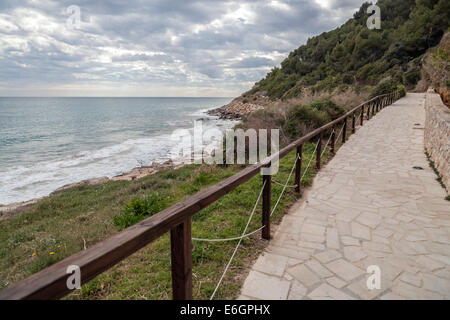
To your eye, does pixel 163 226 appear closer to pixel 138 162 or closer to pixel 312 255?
pixel 312 255

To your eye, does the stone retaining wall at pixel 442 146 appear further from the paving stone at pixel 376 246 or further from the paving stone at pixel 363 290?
the paving stone at pixel 363 290

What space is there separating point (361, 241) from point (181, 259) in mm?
2440

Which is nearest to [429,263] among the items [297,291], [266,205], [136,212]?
[297,291]

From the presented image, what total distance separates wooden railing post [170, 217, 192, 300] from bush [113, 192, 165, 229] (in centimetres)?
280

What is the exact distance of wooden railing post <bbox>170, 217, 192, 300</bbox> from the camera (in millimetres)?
1647

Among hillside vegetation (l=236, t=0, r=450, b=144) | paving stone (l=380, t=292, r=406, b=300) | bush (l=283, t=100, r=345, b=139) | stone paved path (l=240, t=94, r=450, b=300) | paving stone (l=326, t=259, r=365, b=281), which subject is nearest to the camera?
paving stone (l=380, t=292, r=406, b=300)

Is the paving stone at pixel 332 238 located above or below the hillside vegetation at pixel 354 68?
below

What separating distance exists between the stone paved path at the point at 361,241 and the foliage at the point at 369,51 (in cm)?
1778

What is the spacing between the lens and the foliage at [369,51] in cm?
3347

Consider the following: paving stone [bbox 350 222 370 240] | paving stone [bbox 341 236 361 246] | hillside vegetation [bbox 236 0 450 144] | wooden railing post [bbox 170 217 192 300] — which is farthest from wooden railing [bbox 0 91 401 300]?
hillside vegetation [bbox 236 0 450 144]

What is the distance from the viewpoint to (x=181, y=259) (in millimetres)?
1666

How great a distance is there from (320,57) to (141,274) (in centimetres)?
6233

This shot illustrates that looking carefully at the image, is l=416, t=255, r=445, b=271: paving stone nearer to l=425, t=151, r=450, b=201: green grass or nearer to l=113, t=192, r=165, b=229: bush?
l=425, t=151, r=450, b=201: green grass

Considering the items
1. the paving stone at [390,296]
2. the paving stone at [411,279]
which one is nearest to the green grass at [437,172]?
the paving stone at [411,279]
